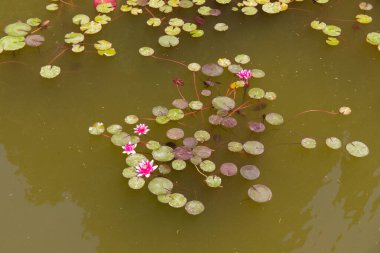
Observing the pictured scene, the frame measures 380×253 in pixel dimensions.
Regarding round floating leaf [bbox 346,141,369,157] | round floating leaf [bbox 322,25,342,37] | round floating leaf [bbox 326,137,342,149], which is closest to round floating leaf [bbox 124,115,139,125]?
round floating leaf [bbox 326,137,342,149]

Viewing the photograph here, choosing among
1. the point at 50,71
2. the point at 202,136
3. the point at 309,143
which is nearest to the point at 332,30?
the point at 309,143

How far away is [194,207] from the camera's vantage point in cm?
213

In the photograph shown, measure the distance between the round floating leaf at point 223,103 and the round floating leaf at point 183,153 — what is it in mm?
369

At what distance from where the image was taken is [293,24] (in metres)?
3.21

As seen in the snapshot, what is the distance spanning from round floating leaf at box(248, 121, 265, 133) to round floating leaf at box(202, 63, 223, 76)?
17.9 inches

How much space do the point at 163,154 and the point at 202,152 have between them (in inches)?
8.4

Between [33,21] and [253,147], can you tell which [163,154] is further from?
[33,21]

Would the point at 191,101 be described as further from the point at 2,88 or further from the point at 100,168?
the point at 2,88

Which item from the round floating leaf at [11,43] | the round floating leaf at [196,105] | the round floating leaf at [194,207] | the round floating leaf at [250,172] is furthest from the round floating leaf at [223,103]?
the round floating leaf at [11,43]

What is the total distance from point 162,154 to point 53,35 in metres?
1.37

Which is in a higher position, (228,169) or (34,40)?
(34,40)

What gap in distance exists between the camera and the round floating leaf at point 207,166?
226 centimetres

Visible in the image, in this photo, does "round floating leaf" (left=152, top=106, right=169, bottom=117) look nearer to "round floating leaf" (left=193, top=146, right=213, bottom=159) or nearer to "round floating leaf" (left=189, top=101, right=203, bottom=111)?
"round floating leaf" (left=189, top=101, right=203, bottom=111)

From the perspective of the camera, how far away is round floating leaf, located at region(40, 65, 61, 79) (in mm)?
2715
